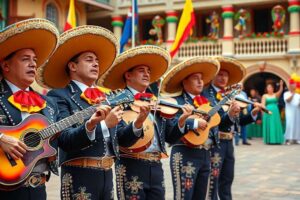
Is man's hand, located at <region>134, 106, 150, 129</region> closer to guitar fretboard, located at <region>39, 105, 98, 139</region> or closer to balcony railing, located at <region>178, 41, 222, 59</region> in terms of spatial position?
guitar fretboard, located at <region>39, 105, 98, 139</region>

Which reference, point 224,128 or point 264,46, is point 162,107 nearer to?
point 224,128

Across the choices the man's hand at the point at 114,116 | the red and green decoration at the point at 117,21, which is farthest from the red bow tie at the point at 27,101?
the red and green decoration at the point at 117,21

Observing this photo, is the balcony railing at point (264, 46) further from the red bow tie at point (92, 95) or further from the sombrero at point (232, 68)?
the red bow tie at point (92, 95)

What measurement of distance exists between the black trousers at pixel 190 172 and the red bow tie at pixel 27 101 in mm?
2004

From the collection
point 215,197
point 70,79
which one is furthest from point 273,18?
point 70,79

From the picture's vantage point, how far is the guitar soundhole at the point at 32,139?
3.01 metres

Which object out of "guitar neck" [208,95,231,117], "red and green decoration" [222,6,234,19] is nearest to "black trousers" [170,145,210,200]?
"guitar neck" [208,95,231,117]

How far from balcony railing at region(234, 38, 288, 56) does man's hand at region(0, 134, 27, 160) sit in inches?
760

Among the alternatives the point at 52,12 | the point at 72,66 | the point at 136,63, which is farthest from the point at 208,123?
the point at 52,12

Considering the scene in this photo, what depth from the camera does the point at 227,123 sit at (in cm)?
557

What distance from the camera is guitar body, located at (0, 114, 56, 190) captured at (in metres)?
2.85

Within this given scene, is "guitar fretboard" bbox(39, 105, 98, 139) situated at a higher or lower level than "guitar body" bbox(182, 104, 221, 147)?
higher

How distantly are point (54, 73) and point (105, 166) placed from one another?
0.90 metres

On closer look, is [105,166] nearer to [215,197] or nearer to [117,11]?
[215,197]
